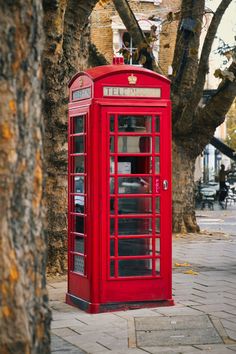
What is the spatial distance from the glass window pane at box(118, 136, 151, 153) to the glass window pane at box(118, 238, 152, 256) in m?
0.86

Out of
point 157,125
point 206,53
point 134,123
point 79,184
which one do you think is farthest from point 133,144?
point 206,53

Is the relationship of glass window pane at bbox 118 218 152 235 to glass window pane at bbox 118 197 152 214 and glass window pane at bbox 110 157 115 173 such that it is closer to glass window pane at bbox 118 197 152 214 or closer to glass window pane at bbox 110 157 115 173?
glass window pane at bbox 118 197 152 214

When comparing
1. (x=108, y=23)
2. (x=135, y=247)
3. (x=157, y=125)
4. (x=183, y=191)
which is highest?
(x=108, y=23)

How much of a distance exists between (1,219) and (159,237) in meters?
5.53

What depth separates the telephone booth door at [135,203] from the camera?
8.25 m

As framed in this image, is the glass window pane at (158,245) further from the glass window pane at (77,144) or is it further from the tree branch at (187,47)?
the tree branch at (187,47)

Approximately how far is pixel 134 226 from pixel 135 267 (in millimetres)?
404

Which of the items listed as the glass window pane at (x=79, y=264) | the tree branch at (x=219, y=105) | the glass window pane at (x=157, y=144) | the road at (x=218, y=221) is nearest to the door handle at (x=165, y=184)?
the glass window pane at (x=157, y=144)

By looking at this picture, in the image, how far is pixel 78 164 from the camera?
870 cm

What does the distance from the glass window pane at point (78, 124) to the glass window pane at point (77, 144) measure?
0.20 ft

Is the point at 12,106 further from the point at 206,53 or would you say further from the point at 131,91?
the point at 206,53

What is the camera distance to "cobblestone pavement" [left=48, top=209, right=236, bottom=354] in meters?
6.85

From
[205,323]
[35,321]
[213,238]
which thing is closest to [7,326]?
[35,321]

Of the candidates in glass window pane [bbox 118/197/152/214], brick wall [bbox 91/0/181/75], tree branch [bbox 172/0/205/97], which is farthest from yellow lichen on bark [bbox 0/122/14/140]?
brick wall [bbox 91/0/181/75]
